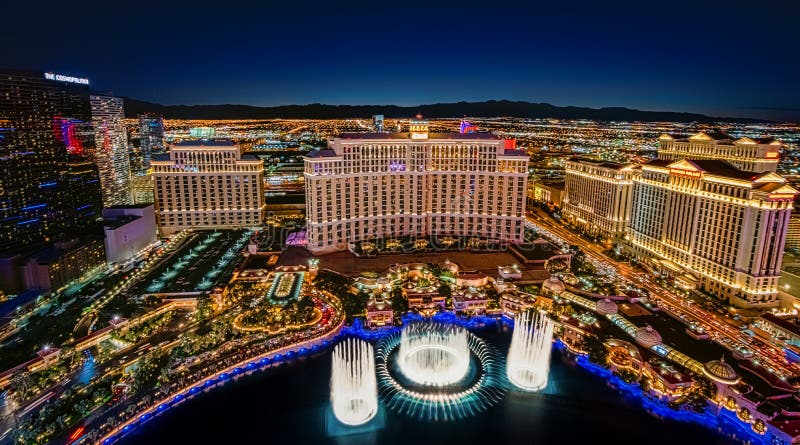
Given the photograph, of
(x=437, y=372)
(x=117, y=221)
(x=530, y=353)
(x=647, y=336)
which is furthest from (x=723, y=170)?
(x=117, y=221)

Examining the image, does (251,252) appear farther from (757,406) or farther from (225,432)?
(757,406)

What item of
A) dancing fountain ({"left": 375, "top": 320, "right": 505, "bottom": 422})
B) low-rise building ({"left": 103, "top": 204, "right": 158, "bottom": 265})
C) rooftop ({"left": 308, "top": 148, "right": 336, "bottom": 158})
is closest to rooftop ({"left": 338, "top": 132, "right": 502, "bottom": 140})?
rooftop ({"left": 308, "top": 148, "right": 336, "bottom": 158})

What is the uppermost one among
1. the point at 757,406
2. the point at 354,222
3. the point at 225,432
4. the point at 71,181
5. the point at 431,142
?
the point at 431,142

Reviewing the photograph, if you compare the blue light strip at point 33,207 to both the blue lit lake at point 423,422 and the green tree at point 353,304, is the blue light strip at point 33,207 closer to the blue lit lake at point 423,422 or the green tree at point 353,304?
the blue lit lake at point 423,422

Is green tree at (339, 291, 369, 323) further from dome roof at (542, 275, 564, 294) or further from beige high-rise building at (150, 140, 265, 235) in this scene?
beige high-rise building at (150, 140, 265, 235)

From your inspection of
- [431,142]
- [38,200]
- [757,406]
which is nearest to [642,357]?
[757,406]

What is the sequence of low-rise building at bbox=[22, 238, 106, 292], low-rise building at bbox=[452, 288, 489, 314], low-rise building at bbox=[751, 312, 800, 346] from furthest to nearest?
low-rise building at bbox=[22, 238, 106, 292] → low-rise building at bbox=[452, 288, 489, 314] → low-rise building at bbox=[751, 312, 800, 346]
